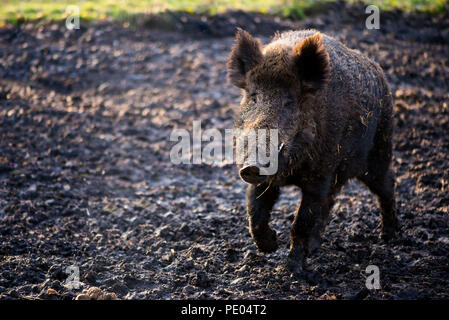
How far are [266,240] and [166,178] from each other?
9.11 feet

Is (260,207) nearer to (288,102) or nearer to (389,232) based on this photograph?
(288,102)

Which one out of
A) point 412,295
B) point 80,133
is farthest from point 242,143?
point 80,133

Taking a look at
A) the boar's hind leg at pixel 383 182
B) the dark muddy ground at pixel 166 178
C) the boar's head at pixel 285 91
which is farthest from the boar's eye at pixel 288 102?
the boar's hind leg at pixel 383 182

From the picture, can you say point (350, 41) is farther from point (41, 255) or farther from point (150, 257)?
point (41, 255)

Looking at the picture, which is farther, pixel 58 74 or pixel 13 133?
pixel 58 74

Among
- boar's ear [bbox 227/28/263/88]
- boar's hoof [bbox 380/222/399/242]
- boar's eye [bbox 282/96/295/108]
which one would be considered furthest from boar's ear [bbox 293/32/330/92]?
boar's hoof [bbox 380/222/399/242]

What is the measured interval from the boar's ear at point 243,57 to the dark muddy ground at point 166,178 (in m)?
1.90

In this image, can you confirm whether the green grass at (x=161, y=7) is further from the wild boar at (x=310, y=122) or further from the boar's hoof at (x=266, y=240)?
the boar's hoof at (x=266, y=240)

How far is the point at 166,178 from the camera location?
7.51m

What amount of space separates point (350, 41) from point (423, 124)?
141 inches

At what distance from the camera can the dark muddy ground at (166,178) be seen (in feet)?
16.2

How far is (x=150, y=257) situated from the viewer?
547 centimetres

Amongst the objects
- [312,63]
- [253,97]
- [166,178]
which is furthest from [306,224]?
[166,178]

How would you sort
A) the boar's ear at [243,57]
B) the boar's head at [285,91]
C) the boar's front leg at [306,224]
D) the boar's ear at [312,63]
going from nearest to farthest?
the boar's head at [285,91] → the boar's ear at [312,63] → the boar's ear at [243,57] → the boar's front leg at [306,224]
